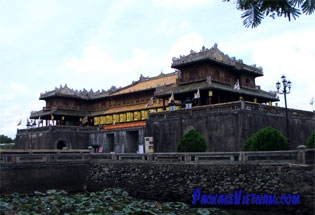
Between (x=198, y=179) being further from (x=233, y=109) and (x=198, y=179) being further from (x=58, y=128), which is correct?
(x=58, y=128)

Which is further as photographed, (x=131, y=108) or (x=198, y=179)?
(x=131, y=108)

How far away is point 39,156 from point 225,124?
13646 millimetres

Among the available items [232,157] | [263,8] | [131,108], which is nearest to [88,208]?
[232,157]

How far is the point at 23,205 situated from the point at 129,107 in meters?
31.3

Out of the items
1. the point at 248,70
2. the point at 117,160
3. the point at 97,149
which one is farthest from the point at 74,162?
the point at 248,70

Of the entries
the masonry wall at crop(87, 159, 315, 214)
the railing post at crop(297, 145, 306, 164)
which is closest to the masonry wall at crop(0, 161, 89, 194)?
the masonry wall at crop(87, 159, 315, 214)

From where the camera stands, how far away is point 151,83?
152 ft

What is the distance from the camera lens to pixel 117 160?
24.0 m

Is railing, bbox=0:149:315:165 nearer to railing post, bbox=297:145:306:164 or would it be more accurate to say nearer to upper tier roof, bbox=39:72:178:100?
railing post, bbox=297:145:306:164

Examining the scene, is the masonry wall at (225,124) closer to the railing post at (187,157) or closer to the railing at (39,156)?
the railing post at (187,157)

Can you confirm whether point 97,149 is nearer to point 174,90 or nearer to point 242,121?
point 174,90

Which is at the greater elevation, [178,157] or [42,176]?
[178,157]

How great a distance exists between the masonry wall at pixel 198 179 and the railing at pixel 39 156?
130 centimetres

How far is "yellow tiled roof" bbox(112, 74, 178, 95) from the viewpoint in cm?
4300
